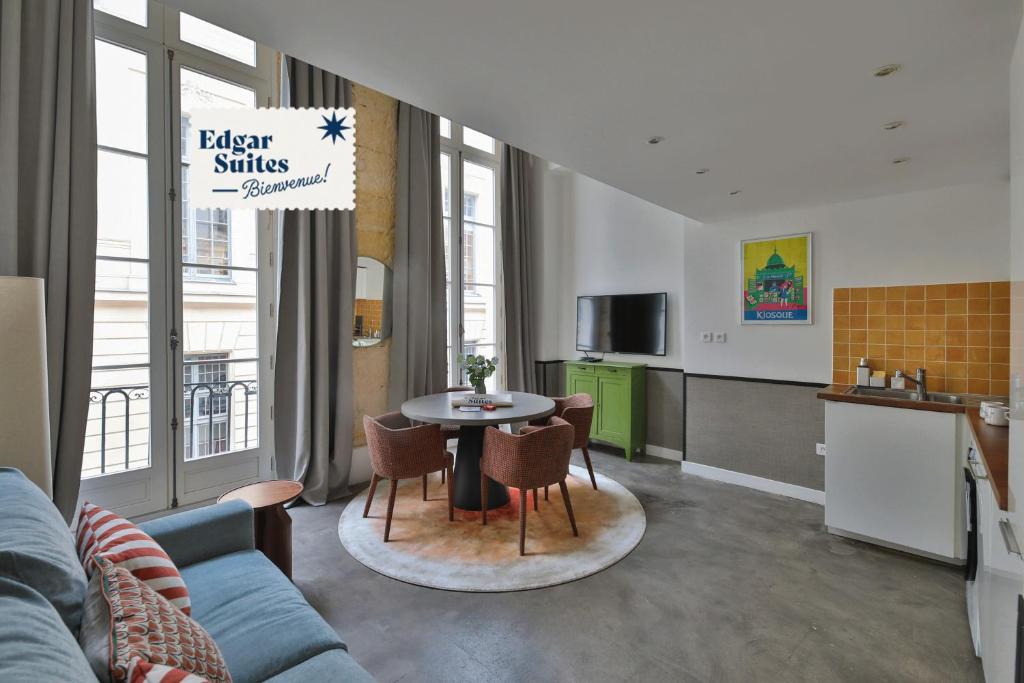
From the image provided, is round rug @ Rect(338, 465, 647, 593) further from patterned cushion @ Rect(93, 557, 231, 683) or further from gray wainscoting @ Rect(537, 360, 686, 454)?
patterned cushion @ Rect(93, 557, 231, 683)

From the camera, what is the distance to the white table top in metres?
2.98

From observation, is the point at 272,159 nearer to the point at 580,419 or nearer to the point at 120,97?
the point at 120,97

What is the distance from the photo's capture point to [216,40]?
3.35 metres

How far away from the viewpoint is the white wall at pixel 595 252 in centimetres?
491

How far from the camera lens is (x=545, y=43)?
5.34 ft

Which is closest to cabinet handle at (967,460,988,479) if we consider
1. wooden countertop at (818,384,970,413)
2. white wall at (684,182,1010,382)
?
wooden countertop at (818,384,970,413)

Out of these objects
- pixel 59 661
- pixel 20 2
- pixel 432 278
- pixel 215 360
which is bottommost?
pixel 59 661

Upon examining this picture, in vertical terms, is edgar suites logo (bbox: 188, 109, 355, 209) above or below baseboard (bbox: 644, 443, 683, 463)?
above

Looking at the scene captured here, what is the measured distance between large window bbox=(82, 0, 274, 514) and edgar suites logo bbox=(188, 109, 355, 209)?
101mm

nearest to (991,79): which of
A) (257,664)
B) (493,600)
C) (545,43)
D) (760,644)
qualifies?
(545,43)

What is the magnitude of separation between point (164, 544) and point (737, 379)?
4.07m

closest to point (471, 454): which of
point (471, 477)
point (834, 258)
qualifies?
point (471, 477)

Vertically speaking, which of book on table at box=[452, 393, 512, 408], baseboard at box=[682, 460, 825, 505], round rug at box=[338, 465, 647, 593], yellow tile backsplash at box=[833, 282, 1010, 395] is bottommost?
round rug at box=[338, 465, 647, 593]

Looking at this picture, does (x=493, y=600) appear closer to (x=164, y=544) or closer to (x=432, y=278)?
(x=164, y=544)
